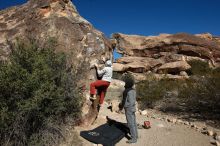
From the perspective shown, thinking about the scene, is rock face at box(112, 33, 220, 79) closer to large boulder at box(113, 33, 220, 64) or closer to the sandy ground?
large boulder at box(113, 33, 220, 64)

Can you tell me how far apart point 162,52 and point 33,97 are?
27.6 metres

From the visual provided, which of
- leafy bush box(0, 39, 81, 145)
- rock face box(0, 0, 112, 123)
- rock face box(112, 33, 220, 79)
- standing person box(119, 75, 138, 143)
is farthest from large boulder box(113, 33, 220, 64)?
leafy bush box(0, 39, 81, 145)

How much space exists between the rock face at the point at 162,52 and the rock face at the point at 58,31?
19594mm

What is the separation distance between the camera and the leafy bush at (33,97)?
499cm

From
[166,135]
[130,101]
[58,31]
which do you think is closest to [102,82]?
[130,101]

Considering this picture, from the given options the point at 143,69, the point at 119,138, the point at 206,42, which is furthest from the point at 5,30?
the point at 206,42

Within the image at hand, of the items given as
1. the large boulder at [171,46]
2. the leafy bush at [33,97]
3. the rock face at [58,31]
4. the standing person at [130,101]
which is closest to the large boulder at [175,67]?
the large boulder at [171,46]

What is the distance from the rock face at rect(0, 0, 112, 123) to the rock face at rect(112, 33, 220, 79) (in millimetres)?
19594

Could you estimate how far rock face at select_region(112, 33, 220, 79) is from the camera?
1094 inches

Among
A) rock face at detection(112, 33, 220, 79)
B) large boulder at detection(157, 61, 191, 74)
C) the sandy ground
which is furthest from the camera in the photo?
rock face at detection(112, 33, 220, 79)

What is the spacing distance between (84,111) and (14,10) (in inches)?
158

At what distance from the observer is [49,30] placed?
7.02m

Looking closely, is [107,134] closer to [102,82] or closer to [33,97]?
[102,82]

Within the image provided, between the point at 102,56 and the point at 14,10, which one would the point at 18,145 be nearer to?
the point at 102,56
